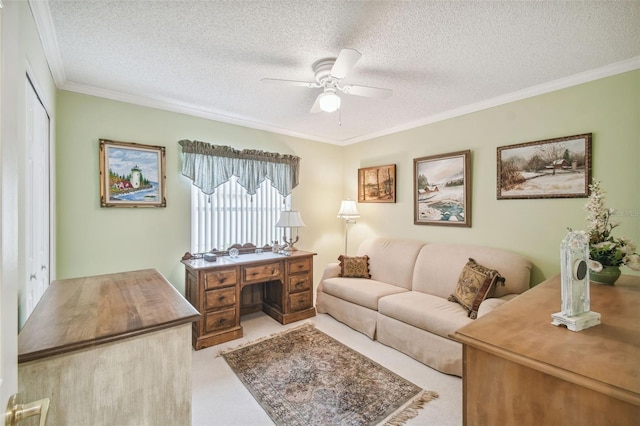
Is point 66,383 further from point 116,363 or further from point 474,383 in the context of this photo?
point 474,383

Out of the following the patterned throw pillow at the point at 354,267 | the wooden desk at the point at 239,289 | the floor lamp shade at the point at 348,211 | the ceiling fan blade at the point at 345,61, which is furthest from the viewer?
the floor lamp shade at the point at 348,211

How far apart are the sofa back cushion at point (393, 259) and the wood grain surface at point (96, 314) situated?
2599 mm

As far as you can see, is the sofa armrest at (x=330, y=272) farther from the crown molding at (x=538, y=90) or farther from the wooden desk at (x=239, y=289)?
the crown molding at (x=538, y=90)

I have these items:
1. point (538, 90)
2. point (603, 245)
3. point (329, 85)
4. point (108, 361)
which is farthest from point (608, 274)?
point (108, 361)

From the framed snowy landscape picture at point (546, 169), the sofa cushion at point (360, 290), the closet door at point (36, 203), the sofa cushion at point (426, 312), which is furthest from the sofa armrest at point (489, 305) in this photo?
the closet door at point (36, 203)

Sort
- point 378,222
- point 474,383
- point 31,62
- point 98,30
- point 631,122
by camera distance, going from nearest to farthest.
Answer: point 474,383, point 31,62, point 98,30, point 631,122, point 378,222

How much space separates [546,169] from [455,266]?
1.24 m

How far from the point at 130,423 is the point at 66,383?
0.94 feet

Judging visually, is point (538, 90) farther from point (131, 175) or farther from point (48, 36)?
point (131, 175)

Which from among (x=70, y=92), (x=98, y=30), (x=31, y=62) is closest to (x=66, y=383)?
(x=31, y=62)

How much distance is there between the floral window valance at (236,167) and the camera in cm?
324

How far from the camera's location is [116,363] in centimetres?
109

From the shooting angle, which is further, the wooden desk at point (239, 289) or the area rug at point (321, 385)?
the wooden desk at point (239, 289)

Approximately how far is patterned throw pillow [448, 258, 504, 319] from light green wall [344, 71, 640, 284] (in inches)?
19.6
